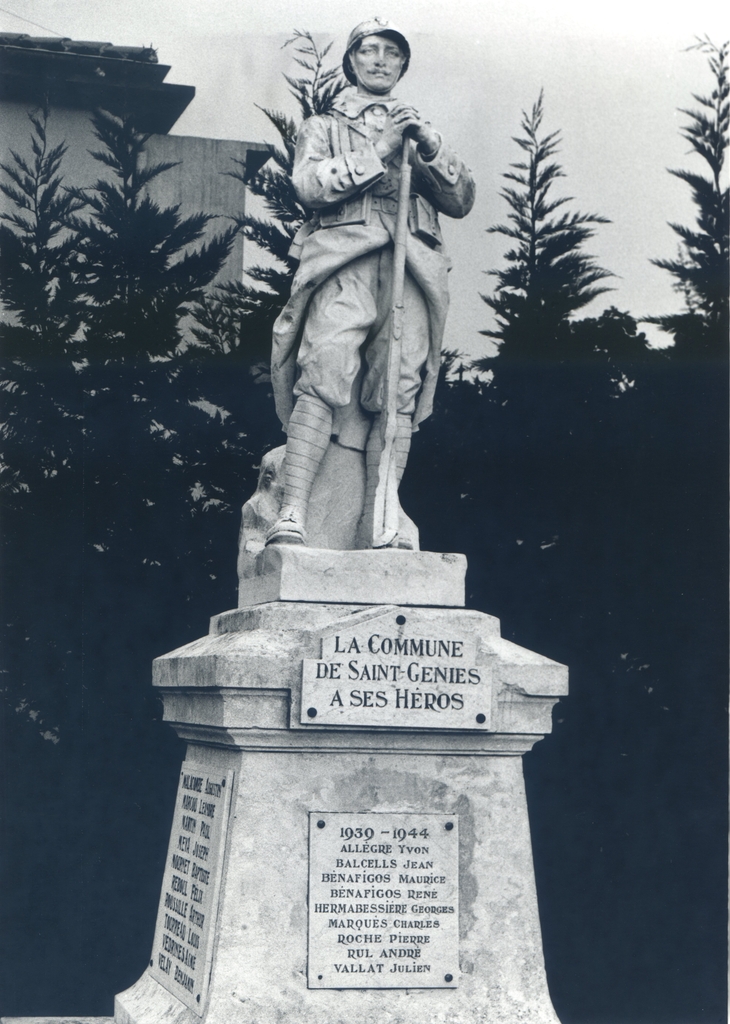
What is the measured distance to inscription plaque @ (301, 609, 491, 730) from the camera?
220 inches

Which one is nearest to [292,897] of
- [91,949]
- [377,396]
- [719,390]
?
[377,396]

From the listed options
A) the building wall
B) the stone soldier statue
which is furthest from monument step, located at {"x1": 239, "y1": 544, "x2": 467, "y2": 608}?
the building wall

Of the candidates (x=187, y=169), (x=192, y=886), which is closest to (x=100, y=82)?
(x=187, y=169)

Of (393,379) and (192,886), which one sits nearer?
(192,886)

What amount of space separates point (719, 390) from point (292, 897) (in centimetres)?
537

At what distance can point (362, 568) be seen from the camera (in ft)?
19.3

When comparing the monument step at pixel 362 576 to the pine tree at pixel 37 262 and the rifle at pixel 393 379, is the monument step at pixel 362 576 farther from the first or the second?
the pine tree at pixel 37 262

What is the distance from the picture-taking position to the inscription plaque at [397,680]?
559 centimetres

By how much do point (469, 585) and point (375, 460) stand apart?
325 cm

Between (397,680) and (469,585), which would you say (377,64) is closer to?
(397,680)

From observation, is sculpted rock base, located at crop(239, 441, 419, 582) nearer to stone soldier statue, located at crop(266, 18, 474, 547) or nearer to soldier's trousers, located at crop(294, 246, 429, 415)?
stone soldier statue, located at crop(266, 18, 474, 547)

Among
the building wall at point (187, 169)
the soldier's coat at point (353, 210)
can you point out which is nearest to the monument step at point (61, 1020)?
the soldier's coat at point (353, 210)

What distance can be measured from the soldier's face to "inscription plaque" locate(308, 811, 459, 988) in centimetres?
304

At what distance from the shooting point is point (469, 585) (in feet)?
31.2
